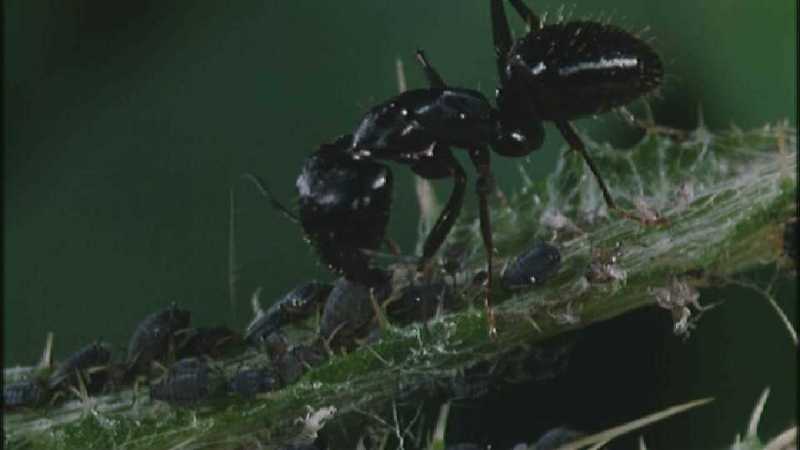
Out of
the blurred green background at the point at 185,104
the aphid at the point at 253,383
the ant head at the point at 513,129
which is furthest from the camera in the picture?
the blurred green background at the point at 185,104

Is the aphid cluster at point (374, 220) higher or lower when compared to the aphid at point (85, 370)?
higher

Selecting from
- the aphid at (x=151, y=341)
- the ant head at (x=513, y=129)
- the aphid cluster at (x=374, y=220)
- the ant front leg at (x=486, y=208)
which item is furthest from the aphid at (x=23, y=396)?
the ant head at (x=513, y=129)

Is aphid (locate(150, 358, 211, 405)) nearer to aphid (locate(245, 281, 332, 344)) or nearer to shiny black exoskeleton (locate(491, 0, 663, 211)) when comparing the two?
aphid (locate(245, 281, 332, 344))

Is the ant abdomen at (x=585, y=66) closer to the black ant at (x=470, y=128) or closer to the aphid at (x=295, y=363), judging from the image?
the black ant at (x=470, y=128)

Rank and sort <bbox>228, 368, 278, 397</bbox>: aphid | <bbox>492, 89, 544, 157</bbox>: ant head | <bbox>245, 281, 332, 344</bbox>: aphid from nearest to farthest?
1. <bbox>228, 368, 278, 397</bbox>: aphid
2. <bbox>245, 281, 332, 344</bbox>: aphid
3. <bbox>492, 89, 544, 157</bbox>: ant head

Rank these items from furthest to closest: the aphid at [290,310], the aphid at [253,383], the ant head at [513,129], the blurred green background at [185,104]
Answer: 1. the blurred green background at [185,104]
2. the ant head at [513,129]
3. the aphid at [290,310]
4. the aphid at [253,383]

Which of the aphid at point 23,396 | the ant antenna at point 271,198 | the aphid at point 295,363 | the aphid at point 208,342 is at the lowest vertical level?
the aphid at point 23,396

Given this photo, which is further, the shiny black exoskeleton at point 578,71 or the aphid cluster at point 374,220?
the shiny black exoskeleton at point 578,71

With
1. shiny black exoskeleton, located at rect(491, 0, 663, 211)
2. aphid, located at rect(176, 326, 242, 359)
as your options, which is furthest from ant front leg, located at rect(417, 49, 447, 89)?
aphid, located at rect(176, 326, 242, 359)
